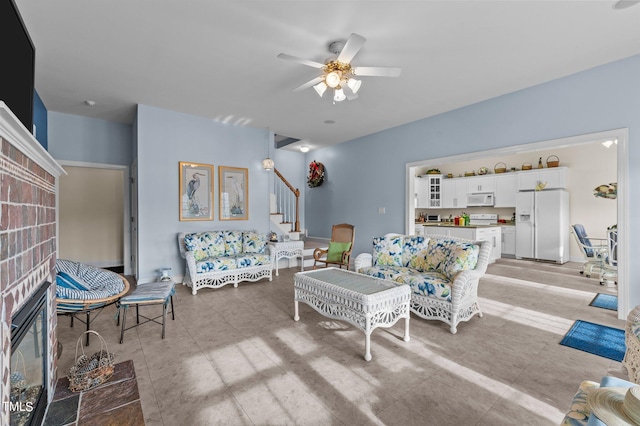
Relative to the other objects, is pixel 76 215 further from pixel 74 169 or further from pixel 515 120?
pixel 515 120

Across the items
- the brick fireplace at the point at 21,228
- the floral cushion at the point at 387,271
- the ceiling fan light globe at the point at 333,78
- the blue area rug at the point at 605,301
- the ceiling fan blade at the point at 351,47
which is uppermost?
the ceiling fan blade at the point at 351,47

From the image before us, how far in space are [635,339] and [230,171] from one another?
530 cm

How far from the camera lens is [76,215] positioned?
6.17 meters

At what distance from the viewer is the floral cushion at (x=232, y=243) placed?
16.4 feet

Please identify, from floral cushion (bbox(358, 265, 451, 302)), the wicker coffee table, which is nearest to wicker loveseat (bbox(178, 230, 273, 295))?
the wicker coffee table

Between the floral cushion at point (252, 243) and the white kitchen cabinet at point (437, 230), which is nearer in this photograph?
the floral cushion at point (252, 243)

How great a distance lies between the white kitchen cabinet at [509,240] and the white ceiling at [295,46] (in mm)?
4317

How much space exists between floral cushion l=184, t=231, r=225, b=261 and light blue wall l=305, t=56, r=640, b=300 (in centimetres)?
292

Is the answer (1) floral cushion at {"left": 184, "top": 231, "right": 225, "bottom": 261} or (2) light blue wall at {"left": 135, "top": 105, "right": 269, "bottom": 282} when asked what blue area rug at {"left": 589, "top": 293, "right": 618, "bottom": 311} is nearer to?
(1) floral cushion at {"left": 184, "top": 231, "right": 225, "bottom": 261}

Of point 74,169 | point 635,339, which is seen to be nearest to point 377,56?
point 635,339

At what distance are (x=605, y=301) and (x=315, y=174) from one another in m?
5.71

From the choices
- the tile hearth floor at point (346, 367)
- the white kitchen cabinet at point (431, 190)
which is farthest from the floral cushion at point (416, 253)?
the white kitchen cabinet at point (431, 190)

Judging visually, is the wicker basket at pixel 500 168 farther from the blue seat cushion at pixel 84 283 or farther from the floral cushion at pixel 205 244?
the blue seat cushion at pixel 84 283

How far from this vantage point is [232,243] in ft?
16.6
